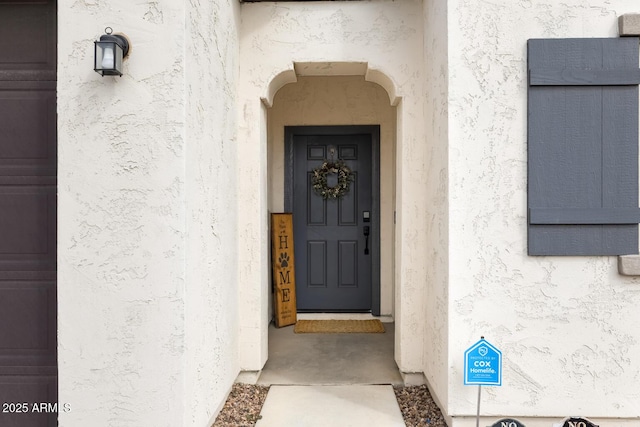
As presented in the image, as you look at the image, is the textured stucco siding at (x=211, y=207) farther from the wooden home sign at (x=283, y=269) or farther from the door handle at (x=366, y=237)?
the door handle at (x=366, y=237)

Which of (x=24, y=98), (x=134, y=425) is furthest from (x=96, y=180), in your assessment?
(x=134, y=425)

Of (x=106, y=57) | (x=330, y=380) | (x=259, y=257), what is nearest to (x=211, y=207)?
(x=259, y=257)

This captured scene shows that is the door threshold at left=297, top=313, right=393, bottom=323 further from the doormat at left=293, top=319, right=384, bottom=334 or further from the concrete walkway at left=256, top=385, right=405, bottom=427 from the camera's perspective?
the concrete walkway at left=256, top=385, right=405, bottom=427

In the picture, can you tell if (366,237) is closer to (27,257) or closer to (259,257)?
(259,257)

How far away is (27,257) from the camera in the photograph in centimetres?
216

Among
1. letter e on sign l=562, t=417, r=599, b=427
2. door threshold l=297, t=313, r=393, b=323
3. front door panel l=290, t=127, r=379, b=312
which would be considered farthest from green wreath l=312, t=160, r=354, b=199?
letter e on sign l=562, t=417, r=599, b=427

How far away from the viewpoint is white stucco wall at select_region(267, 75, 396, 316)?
14.7 feet

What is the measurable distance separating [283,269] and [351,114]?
1.85 meters

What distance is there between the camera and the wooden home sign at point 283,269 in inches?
169

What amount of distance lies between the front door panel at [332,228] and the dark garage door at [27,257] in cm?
268

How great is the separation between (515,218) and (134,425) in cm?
228

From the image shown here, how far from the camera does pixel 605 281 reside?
2326mm

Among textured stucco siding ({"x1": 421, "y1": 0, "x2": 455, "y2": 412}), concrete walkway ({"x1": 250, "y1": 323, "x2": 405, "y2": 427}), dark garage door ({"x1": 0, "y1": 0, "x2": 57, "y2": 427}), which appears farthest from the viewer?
concrete walkway ({"x1": 250, "y1": 323, "x2": 405, "y2": 427})

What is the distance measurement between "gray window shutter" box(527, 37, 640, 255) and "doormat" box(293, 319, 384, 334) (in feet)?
7.20
